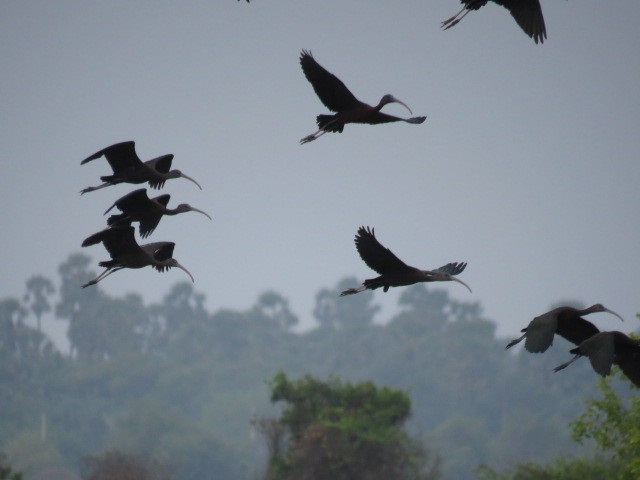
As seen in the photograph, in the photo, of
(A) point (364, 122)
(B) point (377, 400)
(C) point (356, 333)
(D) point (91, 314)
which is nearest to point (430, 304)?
(C) point (356, 333)

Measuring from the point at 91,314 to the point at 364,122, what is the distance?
125272 mm

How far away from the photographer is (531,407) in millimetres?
103000

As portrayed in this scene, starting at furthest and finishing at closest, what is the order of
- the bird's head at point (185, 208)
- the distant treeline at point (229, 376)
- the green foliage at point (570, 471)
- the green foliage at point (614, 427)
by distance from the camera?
the distant treeline at point (229, 376) → the green foliage at point (570, 471) → the green foliage at point (614, 427) → the bird's head at point (185, 208)

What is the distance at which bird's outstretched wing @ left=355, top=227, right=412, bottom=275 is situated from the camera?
26.6ft

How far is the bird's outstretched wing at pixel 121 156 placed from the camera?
8.51 m

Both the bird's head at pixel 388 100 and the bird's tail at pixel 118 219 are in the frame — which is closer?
the bird's head at pixel 388 100

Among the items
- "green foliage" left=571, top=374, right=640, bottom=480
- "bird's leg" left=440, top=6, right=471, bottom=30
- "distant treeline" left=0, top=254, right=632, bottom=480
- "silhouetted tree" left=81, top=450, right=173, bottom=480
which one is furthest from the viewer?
"distant treeline" left=0, top=254, right=632, bottom=480

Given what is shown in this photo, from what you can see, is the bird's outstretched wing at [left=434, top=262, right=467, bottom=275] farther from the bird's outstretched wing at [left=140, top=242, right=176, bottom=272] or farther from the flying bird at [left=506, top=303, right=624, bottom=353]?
the bird's outstretched wing at [left=140, top=242, right=176, bottom=272]

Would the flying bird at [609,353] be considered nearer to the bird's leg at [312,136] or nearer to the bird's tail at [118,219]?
the bird's leg at [312,136]

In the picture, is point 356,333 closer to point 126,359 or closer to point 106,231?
point 126,359

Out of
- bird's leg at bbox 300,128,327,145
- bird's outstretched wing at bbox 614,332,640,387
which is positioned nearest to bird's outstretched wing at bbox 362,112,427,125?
bird's leg at bbox 300,128,327,145

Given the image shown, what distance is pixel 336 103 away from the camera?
8547mm

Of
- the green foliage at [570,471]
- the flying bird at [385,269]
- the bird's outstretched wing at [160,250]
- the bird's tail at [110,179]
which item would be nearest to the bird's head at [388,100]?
the flying bird at [385,269]

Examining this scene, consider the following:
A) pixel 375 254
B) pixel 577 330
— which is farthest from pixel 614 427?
pixel 375 254
